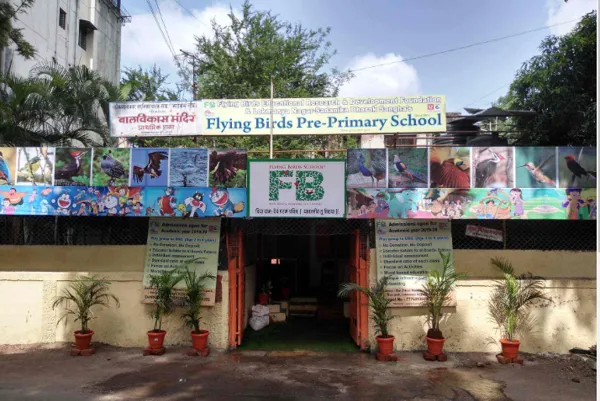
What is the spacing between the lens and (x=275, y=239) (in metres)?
13.5

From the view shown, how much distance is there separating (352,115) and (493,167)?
2.70m

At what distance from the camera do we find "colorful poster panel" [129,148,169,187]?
25.4 ft

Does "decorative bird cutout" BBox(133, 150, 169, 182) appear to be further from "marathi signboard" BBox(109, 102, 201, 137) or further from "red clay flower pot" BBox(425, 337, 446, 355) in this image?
"red clay flower pot" BBox(425, 337, 446, 355)

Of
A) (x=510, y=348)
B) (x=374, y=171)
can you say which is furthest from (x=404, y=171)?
(x=510, y=348)

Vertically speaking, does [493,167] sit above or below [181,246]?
above

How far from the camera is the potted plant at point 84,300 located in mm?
7664

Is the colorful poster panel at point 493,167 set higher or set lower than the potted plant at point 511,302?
higher

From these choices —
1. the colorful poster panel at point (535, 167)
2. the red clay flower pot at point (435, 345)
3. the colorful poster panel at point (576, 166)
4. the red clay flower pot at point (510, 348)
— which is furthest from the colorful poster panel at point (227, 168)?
the colorful poster panel at point (576, 166)

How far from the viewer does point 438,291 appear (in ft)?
24.7

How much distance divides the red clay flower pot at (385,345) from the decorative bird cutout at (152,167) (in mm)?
4771

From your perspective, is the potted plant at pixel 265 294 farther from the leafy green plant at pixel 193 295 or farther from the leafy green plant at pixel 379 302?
the leafy green plant at pixel 379 302

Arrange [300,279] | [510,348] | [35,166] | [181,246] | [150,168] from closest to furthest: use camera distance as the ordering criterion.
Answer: [510,348] < [150,168] < [35,166] < [181,246] < [300,279]

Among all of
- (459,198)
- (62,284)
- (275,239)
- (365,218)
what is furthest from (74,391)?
(275,239)

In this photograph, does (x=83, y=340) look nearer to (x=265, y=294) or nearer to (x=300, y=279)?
(x=265, y=294)
